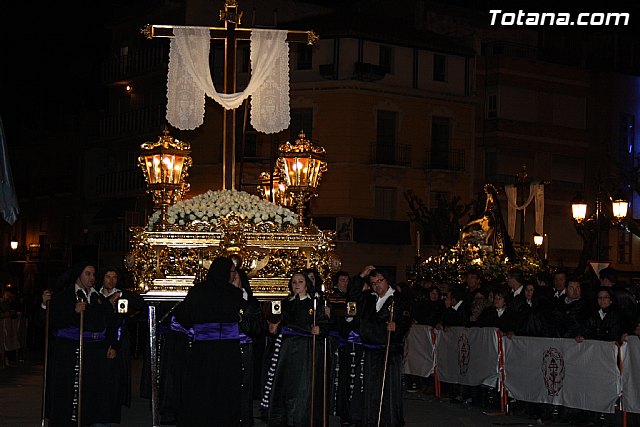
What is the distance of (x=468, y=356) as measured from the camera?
17609 mm

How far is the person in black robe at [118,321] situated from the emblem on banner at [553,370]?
5154 mm

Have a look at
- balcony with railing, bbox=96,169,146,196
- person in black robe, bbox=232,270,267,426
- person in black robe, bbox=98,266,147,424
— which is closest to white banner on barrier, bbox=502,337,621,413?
person in black robe, bbox=232,270,267,426

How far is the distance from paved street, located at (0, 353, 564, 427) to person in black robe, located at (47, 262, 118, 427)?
5.76 ft

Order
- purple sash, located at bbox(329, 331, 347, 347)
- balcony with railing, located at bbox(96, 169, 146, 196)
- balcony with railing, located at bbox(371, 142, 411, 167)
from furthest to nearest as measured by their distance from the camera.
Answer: balcony with railing, located at bbox(96, 169, 146, 196)
balcony with railing, located at bbox(371, 142, 411, 167)
purple sash, located at bbox(329, 331, 347, 347)

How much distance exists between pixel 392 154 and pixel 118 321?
1194 inches

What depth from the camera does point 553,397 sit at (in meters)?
15.2

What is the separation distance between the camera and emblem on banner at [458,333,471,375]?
1762 centimetres

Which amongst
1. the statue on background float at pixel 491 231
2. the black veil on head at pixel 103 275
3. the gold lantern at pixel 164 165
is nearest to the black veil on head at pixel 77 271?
the black veil on head at pixel 103 275

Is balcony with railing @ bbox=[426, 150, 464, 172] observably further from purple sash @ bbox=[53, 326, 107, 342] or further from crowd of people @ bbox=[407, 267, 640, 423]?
purple sash @ bbox=[53, 326, 107, 342]

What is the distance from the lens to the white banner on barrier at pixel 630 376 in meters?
13.7

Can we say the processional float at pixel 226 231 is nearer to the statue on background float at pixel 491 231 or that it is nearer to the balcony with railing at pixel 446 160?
the statue on background float at pixel 491 231

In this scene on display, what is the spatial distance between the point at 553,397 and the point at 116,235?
35903 mm

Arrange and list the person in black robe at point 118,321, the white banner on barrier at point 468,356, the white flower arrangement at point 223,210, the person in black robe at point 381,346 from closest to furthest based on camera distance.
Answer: the person in black robe at point 118,321
the person in black robe at point 381,346
the white flower arrangement at point 223,210
the white banner on barrier at point 468,356

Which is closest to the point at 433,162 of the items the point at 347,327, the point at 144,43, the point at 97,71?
the point at 144,43
